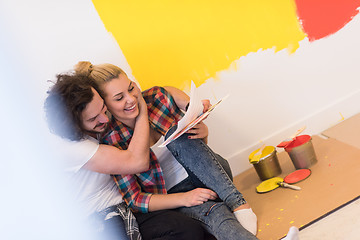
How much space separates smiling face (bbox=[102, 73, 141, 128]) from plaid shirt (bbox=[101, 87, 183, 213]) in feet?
0.21

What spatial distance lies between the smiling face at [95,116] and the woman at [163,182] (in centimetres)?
8

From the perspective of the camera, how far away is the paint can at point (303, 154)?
5.86ft

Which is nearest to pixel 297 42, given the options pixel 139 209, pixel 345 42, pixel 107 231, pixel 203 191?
pixel 345 42

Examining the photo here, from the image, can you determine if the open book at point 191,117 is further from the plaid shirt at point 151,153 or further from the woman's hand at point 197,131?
the plaid shirt at point 151,153

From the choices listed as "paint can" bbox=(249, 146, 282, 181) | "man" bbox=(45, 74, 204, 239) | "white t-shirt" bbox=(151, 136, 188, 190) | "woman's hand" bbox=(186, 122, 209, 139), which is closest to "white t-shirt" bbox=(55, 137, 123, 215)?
"man" bbox=(45, 74, 204, 239)

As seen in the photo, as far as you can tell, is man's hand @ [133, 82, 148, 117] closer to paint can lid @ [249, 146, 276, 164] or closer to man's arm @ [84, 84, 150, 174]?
man's arm @ [84, 84, 150, 174]

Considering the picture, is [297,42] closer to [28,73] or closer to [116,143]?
[116,143]

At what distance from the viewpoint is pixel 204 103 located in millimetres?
1646

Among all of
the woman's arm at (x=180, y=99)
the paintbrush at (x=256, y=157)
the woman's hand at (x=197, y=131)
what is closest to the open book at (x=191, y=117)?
the woman's hand at (x=197, y=131)

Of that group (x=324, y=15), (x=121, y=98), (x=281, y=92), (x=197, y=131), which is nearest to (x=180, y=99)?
(x=197, y=131)

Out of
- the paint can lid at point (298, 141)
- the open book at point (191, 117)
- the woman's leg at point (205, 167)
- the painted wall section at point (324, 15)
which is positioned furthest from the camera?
the painted wall section at point (324, 15)

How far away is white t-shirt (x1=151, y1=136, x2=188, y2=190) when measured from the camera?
1702mm

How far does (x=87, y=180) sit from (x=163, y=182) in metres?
0.30

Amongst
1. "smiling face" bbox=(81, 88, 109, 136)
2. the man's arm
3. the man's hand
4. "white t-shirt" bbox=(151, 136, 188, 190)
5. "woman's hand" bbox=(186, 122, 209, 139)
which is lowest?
"white t-shirt" bbox=(151, 136, 188, 190)
